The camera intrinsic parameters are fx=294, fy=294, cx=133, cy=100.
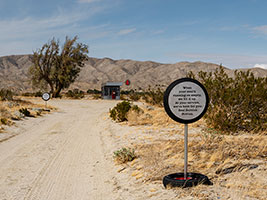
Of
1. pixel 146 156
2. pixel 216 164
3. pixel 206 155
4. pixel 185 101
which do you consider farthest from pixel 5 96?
pixel 185 101

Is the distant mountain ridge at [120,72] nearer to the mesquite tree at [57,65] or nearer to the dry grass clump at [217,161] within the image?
the mesquite tree at [57,65]

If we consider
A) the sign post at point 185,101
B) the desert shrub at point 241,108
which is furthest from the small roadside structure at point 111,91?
the sign post at point 185,101

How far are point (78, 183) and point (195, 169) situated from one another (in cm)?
248

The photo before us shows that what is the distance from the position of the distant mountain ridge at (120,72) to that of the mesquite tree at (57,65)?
57134 mm

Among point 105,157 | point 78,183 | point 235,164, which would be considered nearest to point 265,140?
point 235,164

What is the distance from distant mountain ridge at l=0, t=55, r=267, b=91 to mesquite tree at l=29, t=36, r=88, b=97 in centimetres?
5713

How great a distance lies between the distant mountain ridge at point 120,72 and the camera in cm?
11469

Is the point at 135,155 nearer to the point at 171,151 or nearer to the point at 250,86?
the point at 171,151

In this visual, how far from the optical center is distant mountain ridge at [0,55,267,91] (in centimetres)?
11469

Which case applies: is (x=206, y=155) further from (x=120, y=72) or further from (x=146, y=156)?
(x=120, y=72)

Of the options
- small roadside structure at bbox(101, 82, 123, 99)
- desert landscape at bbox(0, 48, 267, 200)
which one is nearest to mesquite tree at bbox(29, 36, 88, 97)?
small roadside structure at bbox(101, 82, 123, 99)

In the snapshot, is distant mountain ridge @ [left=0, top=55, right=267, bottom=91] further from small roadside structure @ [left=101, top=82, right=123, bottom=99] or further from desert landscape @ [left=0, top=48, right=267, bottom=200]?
desert landscape @ [left=0, top=48, right=267, bottom=200]

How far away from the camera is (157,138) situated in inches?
396

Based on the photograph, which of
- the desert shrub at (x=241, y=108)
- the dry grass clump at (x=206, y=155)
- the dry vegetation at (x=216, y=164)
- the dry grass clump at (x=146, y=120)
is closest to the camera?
the dry vegetation at (x=216, y=164)
